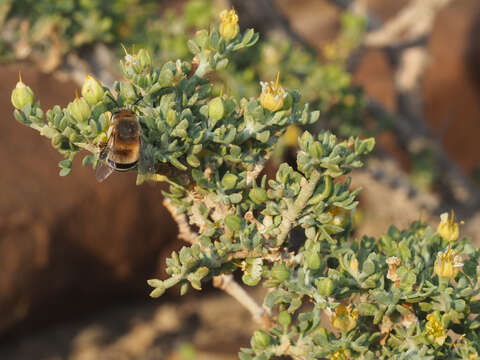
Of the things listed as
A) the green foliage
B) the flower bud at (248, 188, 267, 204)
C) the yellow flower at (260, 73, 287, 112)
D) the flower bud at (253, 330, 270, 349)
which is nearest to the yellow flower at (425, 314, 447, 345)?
the flower bud at (253, 330, 270, 349)

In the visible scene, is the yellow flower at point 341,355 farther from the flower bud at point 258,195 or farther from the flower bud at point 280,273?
the flower bud at point 258,195

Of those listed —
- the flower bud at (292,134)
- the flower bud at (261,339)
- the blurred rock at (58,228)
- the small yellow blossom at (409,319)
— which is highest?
the flower bud at (292,134)

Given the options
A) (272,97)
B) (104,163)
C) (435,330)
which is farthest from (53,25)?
(435,330)

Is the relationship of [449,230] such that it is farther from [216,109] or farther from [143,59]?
[143,59]

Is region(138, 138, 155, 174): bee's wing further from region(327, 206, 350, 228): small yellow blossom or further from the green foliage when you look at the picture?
the green foliage

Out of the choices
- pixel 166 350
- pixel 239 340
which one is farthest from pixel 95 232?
pixel 239 340

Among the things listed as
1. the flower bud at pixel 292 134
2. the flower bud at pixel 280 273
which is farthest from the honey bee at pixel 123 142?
the flower bud at pixel 292 134
